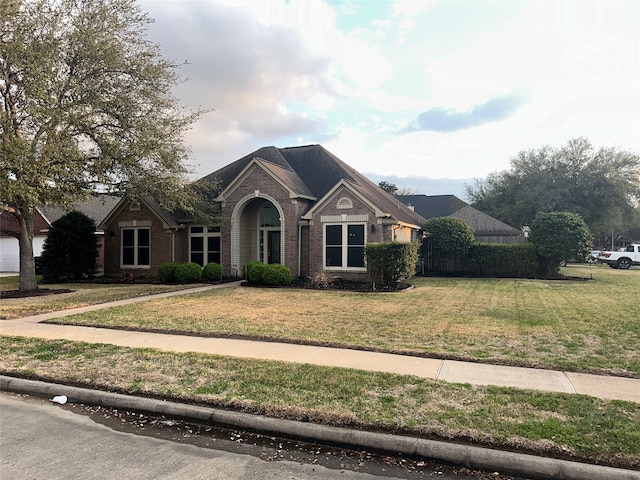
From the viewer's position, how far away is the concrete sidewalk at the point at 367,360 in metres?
5.57

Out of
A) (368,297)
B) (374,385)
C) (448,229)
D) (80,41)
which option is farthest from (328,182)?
(374,385)

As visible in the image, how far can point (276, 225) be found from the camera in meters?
21.9

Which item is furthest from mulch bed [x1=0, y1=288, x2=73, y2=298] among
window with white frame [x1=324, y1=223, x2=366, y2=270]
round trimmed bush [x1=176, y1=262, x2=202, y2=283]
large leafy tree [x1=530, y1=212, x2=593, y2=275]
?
large leafy tree [x1=530, y1=212, x2=593, y2=275]

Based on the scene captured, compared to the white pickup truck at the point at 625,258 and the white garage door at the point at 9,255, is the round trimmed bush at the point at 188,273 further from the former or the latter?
the white pickup truck at the point at 625,258

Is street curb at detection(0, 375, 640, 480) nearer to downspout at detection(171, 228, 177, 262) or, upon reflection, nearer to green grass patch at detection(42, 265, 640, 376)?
green grass patch at detection(42, 265, 640, 376)

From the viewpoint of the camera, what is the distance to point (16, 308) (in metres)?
12.0

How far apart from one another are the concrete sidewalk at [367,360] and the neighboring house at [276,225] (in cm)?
1099

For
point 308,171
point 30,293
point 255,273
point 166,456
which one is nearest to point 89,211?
point 30,293

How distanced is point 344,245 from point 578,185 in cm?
2504

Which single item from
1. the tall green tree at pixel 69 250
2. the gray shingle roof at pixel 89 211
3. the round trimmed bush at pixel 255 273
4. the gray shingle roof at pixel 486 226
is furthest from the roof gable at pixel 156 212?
the gray shingle roof at pixel 486 226

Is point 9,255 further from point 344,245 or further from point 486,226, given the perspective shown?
point 486,226

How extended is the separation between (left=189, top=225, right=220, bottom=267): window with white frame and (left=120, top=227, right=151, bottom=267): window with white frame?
7.19 feet

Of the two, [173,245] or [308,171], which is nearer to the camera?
[173,245]

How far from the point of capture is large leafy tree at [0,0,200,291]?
44.4 ft
